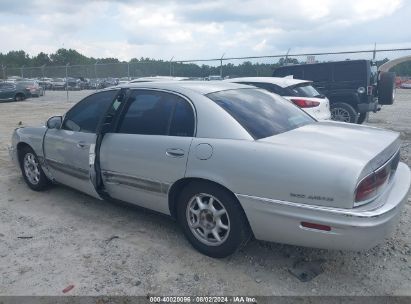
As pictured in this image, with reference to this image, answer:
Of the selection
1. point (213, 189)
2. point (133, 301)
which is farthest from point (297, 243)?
point (133, 301)

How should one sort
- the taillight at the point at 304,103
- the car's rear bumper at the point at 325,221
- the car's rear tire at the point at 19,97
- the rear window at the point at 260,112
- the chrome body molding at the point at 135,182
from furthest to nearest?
the car's rear tire at the point at 19,97
the taillight at the point at 304,103
the chrome body molding at the point at 135,182
the rear window at the point at 260,112
the car's rear bumper at the point at 325,221

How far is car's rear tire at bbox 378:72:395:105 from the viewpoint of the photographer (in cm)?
1032

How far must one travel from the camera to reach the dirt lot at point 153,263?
2.91 metres

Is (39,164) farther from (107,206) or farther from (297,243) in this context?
(297,243)

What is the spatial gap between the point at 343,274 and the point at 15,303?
2.53m

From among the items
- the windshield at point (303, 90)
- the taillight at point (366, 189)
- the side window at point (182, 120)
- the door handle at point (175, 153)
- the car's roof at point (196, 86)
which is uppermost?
the windshield at point (303, 90)

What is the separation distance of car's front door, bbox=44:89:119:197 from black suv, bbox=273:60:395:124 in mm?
7407

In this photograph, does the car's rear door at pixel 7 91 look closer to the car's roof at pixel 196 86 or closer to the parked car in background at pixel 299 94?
the parked car in background at pixel 299 94

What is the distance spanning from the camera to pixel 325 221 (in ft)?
8.57

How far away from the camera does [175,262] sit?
10.7 ft

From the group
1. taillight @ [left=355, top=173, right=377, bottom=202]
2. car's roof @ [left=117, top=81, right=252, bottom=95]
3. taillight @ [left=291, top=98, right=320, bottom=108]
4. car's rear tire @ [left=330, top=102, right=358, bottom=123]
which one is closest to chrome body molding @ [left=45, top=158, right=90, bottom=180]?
car's roof @ [left=117, top=81, right=252, bottom=95]

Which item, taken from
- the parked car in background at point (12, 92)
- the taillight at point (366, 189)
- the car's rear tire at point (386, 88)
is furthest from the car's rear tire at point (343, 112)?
the parked car in background at point (12, 92)

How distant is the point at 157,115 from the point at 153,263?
137 cm

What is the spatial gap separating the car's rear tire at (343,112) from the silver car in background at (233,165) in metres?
6.52
